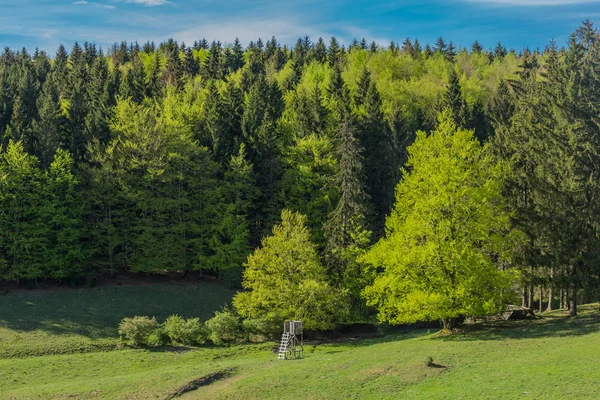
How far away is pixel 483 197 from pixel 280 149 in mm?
33579

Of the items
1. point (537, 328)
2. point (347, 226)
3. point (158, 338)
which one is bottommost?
point (158, 338)

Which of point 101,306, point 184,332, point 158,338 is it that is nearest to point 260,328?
point 184,332

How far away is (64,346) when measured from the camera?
130 feet

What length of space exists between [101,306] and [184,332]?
13301mm

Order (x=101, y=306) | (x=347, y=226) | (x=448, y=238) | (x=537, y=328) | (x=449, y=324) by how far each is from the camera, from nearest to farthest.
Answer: (x=537, y=328) → (x=448, y=238) → (x=449, y=324) → (x=347, y=226) → (x=101, y=306)

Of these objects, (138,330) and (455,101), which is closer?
(138,330)

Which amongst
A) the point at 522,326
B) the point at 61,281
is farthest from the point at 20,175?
the point at 522,326

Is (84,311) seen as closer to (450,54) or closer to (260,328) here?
(260,328)

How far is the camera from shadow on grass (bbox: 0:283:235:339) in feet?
144

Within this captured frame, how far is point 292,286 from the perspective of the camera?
137ft

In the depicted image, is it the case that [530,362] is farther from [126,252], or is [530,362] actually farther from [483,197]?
[126,252]

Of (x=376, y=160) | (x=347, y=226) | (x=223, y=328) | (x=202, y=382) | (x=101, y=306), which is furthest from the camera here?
(x=376, y=160)

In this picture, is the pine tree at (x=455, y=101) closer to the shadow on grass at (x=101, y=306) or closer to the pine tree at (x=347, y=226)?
the pine tree at (x=347, y=226)

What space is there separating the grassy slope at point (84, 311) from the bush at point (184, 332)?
14.3 feet
